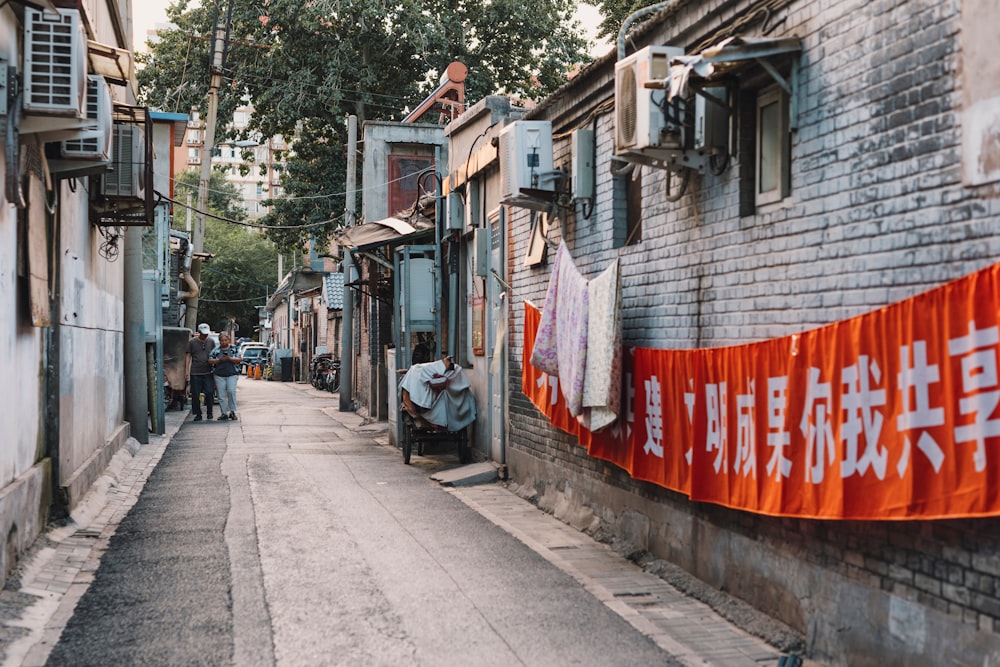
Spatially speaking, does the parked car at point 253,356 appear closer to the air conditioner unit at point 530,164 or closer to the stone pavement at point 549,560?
the stone pavement at point 549,560

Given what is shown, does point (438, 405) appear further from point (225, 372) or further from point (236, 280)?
point (236, 280)

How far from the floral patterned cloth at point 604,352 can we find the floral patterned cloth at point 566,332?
0.07m

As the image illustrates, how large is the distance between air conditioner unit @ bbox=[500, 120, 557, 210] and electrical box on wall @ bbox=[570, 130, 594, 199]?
0.53 meters

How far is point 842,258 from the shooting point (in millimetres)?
5840

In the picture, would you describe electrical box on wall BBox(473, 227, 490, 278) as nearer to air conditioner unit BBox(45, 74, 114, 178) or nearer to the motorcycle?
air conditioner unit BBox(45, 74, 114, 178)

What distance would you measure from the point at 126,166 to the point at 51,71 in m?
4.65

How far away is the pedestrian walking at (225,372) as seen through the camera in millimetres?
21875

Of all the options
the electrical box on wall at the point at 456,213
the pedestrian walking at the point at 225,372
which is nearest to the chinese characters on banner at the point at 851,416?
the electrical box on wall at the point at 456,213

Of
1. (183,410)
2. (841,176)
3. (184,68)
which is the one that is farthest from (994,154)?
(184,68)

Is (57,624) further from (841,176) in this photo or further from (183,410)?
(183,410)

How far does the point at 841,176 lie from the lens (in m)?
5.88

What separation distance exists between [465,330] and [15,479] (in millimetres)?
8484

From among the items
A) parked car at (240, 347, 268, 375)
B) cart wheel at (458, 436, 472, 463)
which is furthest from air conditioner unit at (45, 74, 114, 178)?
parked car at (240, 347, 268, 375)

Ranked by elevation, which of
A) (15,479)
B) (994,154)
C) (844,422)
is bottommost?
(15,479)
